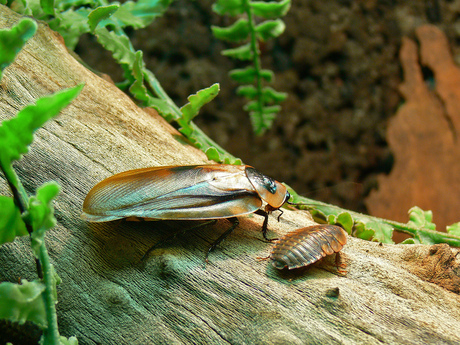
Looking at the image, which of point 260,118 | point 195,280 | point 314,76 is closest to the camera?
point 195,280

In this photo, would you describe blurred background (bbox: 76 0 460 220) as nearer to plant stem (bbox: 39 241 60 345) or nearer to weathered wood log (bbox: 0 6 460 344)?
weathered wood log (bbox: 0 6 460 344)

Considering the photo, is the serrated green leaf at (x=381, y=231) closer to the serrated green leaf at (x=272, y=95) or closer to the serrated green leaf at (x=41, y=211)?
the serrated green leaf at (x=272, y=95)

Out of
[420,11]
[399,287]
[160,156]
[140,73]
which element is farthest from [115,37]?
[420,11]

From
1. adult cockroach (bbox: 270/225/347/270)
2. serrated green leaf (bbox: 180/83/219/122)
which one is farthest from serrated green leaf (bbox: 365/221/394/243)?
serrated green leaf (bbox: 180/83/219/122)

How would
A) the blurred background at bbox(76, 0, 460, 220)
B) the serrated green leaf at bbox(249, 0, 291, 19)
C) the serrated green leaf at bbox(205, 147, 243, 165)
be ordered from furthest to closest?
the blurred background at bbox(76, 0, 460, 220), the serrated green leaf at bbox(249, 0, 291, 19), the serrated green leaf at bbox(205, 147, 243, 165)

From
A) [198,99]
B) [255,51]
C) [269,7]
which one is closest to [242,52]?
[255,51]

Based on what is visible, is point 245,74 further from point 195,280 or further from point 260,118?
point 195,280
